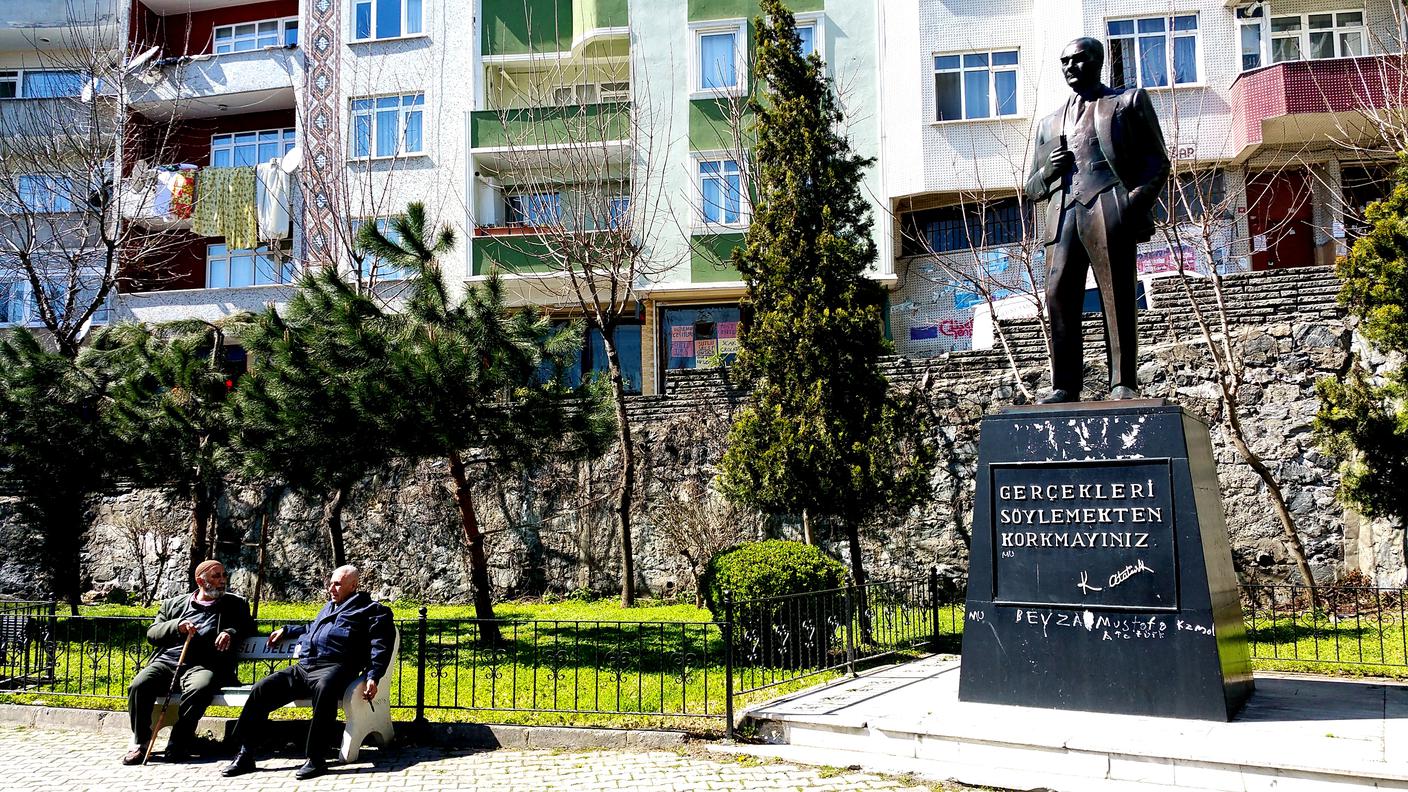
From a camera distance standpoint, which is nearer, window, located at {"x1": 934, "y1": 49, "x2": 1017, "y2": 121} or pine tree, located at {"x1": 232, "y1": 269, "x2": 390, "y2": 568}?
pine tree, located at {"x1": 232, "y1": 269, "x2": 390, "y2": 568}

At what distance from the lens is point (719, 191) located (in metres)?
21.6

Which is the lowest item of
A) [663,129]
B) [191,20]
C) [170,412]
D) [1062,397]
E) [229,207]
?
[1062,397]

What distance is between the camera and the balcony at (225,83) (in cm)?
2459

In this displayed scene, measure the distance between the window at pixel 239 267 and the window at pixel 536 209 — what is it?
6179mm

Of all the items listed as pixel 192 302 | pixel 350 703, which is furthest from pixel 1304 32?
pixel 192 302

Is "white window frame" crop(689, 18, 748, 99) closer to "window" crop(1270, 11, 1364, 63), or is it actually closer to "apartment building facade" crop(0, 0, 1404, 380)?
"apartment building facade" crop(0, 0, 1404, 380)

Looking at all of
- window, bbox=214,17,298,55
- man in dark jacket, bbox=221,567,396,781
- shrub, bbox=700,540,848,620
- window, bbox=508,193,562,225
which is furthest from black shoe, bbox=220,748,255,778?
window, bbox=214,17,298,55

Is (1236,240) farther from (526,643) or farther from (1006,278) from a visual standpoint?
(526,643)

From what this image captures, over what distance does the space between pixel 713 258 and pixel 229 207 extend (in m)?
12.1

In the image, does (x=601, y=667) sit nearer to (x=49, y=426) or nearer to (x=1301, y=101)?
(x=49, y=426)

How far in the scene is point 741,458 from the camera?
12.5 m

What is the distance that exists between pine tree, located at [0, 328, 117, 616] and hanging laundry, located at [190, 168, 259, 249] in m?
10.9

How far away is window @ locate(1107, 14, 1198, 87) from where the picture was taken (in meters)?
20.0

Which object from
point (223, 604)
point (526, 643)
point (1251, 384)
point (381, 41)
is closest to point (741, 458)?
point (526, 643)
